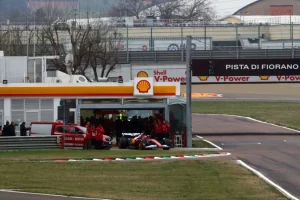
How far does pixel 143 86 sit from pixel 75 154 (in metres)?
7.65

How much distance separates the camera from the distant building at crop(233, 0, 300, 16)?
16062 centimetres

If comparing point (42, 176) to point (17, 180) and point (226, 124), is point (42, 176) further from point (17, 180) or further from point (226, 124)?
point (226, 124)

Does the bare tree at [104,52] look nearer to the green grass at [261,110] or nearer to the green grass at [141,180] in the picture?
the green grass at [261,110]

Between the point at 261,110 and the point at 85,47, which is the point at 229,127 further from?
the point at 85,47

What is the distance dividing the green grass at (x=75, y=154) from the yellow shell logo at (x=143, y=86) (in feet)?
15.2

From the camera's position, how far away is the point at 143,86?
138ft

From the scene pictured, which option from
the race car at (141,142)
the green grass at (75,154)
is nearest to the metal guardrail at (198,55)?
the race car at (141,142)

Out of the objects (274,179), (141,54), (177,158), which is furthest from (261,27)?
(274,179)

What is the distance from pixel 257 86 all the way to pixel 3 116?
5543 cm

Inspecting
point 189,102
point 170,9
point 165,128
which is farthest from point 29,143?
point 170,9

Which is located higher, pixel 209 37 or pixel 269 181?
pixel 209 37

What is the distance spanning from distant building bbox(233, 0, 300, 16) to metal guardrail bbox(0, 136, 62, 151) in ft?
406

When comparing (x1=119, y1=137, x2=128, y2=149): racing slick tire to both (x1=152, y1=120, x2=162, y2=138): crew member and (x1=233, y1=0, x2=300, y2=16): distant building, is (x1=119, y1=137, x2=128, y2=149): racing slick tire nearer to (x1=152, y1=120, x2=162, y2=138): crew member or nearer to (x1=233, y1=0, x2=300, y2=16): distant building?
(x1=152, y1=120, x2=162, y2=138): crew member

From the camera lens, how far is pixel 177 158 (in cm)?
3391
